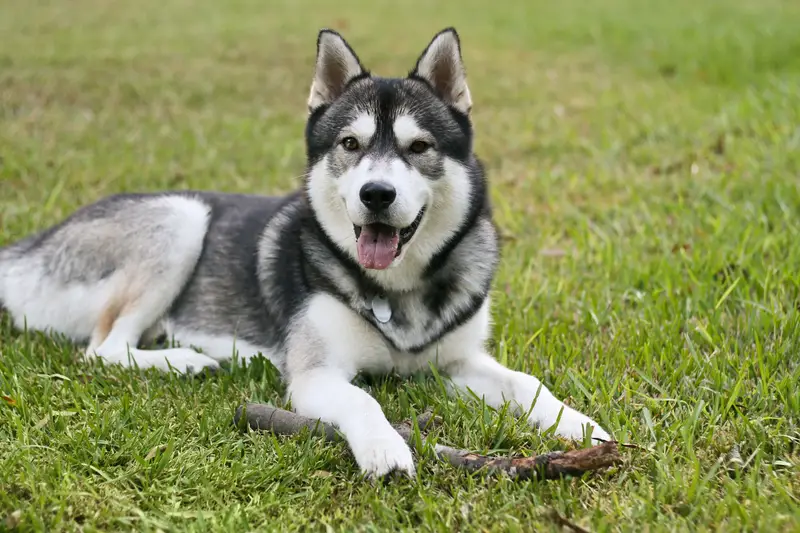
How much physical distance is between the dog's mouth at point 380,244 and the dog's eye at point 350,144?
0.37 metres

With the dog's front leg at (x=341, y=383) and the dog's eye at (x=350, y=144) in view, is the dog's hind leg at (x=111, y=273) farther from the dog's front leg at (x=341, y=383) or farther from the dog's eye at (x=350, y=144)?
the dog's eye at (x=350, y=144)

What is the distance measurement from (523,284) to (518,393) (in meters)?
1.48

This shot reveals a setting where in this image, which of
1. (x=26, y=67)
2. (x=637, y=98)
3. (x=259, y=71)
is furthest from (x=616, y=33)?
(x=26, y=67)

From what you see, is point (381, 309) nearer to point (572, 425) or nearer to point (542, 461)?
point (572, 425)

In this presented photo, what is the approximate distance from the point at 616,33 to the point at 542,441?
11761 millimetres

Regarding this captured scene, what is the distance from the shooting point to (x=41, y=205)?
5910 millimetres

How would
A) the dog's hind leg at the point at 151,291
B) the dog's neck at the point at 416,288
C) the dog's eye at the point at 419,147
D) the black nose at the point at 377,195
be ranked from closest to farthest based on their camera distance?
1. the black nose at the point at 377,195
2. the dog's eye at the point at 419,147
3. the dog's neck at the point at 416,288
4. the dog's hind leg at the point at 151,291

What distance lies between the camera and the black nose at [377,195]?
3.14 metres

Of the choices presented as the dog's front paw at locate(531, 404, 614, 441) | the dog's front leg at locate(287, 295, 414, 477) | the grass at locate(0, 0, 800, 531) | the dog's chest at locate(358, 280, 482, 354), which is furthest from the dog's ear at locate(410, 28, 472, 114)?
the dog's front paw at locate(531, 404, 614, 441)

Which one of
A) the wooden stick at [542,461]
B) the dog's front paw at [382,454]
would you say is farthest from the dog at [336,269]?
the wooden stick at [542,461]

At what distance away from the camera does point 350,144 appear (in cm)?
350

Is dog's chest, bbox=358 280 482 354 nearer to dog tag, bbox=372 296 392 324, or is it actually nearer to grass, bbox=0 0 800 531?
dog tag, bbox=372 296 392 324

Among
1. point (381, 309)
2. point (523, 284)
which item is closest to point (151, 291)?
point (381, 309)

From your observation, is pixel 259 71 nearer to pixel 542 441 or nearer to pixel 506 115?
pixel 506 115
